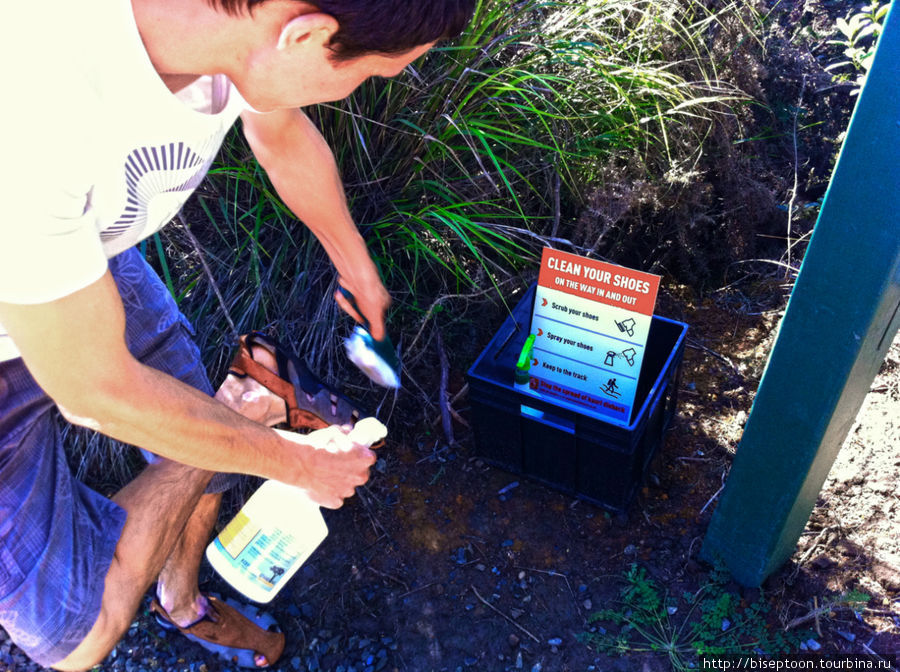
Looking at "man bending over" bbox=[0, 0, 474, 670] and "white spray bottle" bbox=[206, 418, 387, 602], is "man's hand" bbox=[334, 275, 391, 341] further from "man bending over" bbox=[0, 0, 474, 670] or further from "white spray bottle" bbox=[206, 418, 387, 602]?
"white spray bottle" bbox=[206, 418, 387, 602]

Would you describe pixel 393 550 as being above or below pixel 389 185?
below

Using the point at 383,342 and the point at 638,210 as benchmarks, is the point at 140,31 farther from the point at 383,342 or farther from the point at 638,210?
the point at 638,210

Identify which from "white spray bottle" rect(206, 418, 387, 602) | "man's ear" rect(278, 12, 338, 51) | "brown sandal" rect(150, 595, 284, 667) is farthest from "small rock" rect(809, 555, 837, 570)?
"man's ear" rect(278, 12, 338, 51)

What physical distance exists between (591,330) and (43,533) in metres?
1.35

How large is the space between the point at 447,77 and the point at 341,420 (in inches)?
45.9

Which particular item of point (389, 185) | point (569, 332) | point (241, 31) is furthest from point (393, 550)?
point (241, 31)

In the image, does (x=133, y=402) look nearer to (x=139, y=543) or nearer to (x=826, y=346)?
(x=139, y=543)

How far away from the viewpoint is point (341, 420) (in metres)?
1.94

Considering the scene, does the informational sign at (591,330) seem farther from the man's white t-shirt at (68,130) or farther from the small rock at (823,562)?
the man's white t-shirt at (68,130)

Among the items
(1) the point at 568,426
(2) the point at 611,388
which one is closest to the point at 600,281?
(2) the point at 611,388

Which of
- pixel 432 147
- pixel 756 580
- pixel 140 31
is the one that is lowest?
pixel 756 580

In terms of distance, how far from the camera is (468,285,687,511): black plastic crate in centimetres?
191

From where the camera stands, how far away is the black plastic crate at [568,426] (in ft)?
6.28

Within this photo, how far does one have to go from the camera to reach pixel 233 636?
2.04 m
